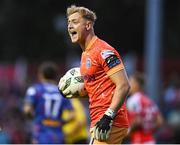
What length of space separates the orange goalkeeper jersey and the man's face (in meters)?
0.13

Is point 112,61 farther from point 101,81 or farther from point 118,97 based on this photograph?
point 118,97

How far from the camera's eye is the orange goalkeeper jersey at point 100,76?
29.5 ft

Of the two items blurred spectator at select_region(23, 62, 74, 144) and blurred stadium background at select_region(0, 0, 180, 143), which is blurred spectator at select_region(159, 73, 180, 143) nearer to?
blurred spectator at select_region(23, 62, 74, 144)

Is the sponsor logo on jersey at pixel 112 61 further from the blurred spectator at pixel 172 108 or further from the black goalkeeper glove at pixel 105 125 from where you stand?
the blurred spectator at pixel 172 108

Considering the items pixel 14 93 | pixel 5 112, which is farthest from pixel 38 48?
pixel 5 112

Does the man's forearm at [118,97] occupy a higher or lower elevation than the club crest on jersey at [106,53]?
lower

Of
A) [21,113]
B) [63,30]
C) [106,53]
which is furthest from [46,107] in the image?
[63,30]

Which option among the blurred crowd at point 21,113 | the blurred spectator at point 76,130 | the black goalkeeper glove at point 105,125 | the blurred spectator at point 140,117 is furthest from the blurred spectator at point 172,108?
the black goalkeeper glove at point 105,125

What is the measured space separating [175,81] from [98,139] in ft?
49.0

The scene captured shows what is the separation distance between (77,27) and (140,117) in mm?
4291

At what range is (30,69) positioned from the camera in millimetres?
31609

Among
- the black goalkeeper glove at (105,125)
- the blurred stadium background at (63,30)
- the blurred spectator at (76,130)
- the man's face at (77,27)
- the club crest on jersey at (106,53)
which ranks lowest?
the black goalkeeper glove at (105,125)

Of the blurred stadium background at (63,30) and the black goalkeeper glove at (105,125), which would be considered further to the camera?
the blurred stadium background at (63,30)

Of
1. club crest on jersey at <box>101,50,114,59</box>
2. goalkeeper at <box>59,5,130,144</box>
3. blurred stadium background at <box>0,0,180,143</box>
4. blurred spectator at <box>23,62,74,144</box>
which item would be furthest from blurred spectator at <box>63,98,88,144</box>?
blurred stadium background at <box>0,0,180,143</box>
